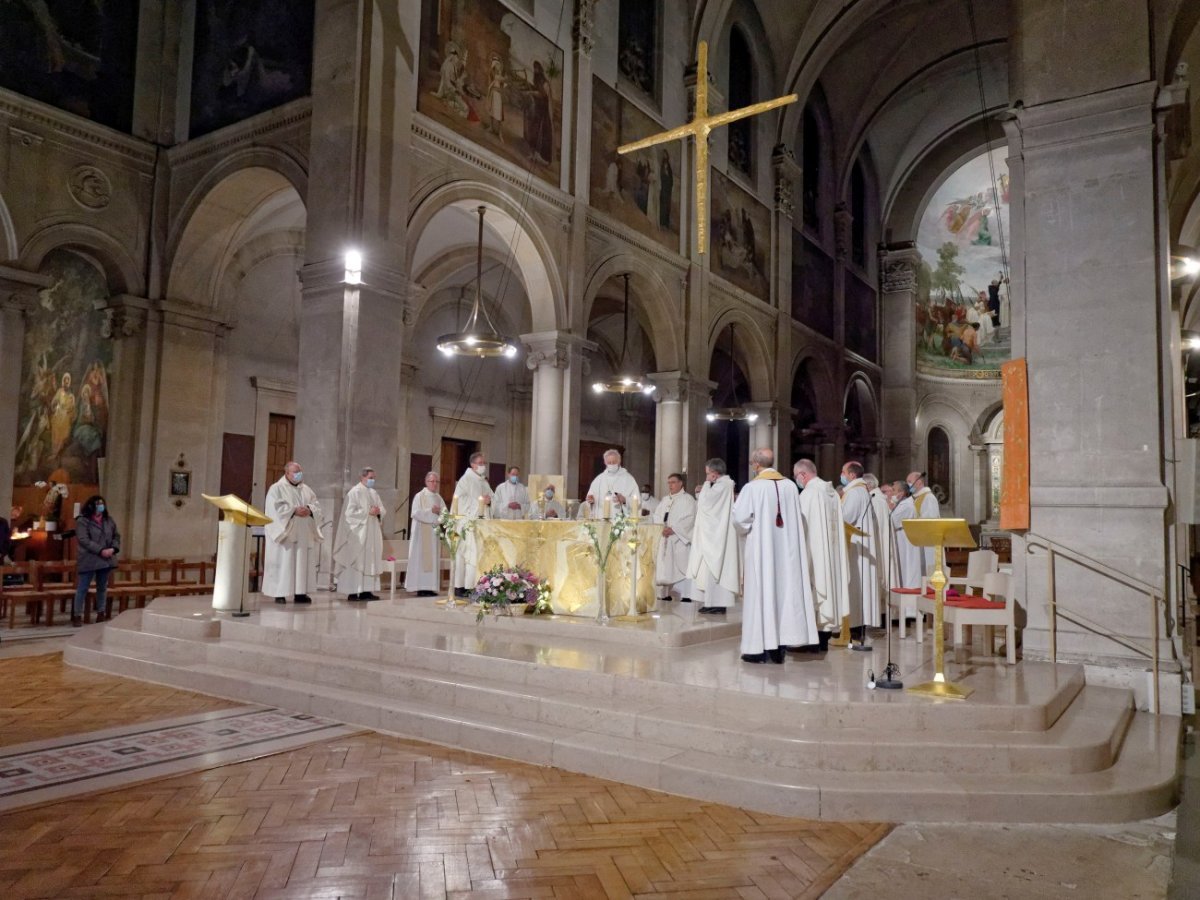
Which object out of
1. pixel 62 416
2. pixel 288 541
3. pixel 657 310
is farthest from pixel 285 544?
pixel 657 310

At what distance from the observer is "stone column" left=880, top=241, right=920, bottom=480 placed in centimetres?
2530

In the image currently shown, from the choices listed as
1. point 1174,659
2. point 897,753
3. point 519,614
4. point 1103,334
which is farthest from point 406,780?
point 1103,334

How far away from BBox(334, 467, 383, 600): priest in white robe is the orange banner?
622 cm

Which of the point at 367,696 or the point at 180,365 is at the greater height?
the point at 180,365

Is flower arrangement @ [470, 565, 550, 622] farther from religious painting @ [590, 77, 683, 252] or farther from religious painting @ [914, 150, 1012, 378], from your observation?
religious painting @ [914, 150, 1012, 378]

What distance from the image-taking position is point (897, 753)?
450 cm

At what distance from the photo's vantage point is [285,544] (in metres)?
8.91

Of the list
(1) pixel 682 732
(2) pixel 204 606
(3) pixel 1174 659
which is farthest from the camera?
(2) pixel 204 606

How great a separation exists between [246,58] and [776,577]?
10.5 metres

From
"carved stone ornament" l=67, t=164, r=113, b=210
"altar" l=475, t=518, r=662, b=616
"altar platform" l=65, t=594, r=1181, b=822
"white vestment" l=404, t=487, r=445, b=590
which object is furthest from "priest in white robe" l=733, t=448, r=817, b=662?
"carved stone ornament" l=67, t=164, r=113, b=210

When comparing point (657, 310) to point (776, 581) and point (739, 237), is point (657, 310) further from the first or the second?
point (776, 581)

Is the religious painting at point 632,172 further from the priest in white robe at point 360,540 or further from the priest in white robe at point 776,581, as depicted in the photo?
the priest in white robe at point 776,581

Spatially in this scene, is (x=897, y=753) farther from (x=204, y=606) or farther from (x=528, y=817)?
(x=204, y=606)

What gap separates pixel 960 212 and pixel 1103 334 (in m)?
21.8
